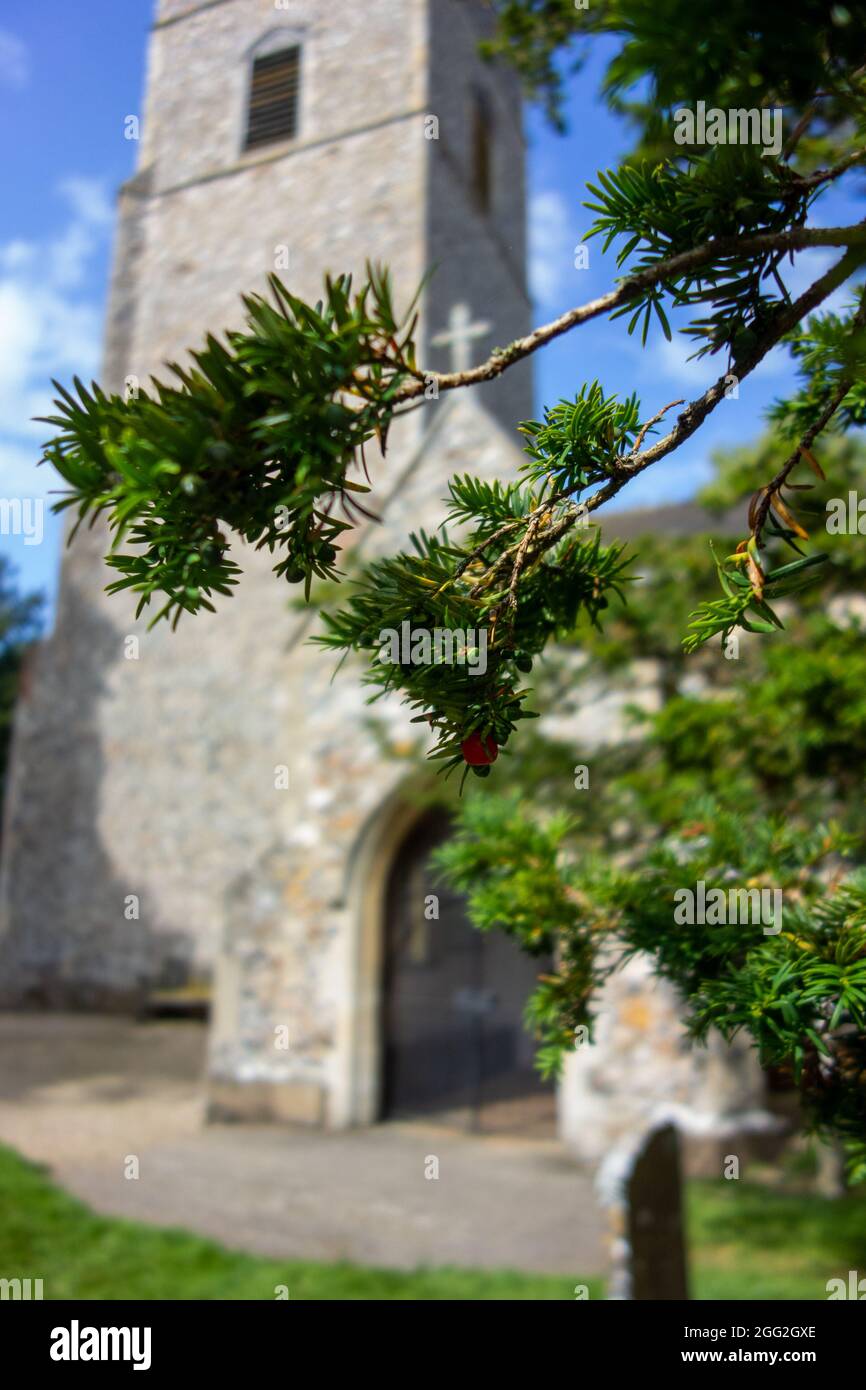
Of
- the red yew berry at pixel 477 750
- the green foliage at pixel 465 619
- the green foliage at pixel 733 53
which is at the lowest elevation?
the red yew berry at pixel 477 750

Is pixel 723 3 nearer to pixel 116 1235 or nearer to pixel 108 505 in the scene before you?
pixel 108 505

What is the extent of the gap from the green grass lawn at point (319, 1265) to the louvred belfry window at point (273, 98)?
4.74 m

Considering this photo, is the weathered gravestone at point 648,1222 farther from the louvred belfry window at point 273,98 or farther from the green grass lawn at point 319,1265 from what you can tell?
the louvred belfry window at point 273,98

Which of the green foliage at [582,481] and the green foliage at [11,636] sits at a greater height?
the green foliage at [11,636]

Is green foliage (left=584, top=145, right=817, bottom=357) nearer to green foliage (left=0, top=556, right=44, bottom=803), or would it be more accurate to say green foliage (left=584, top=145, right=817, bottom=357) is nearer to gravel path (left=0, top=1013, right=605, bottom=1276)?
gravel path (left=0, top=1013, right=605, bottom=1276)

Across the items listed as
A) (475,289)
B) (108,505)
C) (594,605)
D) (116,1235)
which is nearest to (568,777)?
(116,1235)

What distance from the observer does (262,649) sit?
15742 millimetres

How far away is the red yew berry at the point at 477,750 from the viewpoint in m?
0.94

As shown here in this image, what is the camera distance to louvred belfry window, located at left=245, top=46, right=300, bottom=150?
3.66 m

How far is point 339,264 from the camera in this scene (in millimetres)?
11570

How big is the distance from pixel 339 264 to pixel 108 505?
11913 mm

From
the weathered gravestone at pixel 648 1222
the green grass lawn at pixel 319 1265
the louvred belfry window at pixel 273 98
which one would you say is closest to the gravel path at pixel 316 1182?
the green grass lawn at pixel 319 1265

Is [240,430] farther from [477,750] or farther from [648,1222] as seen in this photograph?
[648,1222]

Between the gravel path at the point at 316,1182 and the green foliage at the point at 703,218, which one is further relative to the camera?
the gravel path at the point at 316,1182
